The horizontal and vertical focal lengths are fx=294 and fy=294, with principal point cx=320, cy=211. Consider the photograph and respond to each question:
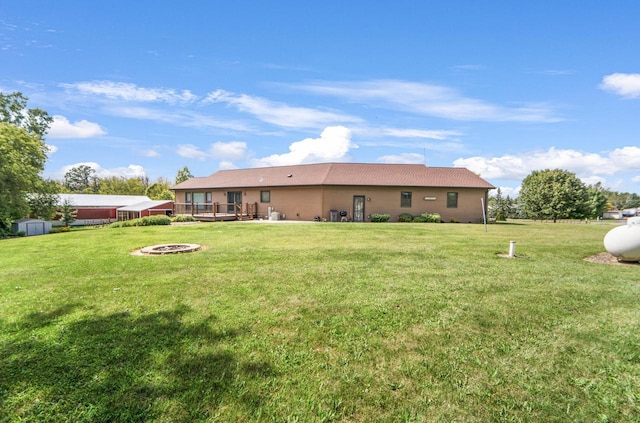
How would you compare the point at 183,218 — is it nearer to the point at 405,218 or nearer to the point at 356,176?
the point at 356,176

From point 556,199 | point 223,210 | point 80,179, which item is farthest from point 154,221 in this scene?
point 80,179

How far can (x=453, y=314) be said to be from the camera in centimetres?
432

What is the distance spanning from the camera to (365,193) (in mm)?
24109

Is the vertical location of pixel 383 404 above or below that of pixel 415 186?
below

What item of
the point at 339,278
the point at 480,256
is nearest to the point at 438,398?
the point at 339,278

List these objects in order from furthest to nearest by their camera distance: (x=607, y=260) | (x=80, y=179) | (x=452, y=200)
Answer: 1. (x=80, y=179)
2. (x=452, y=200)
3. (x=607, y=260)

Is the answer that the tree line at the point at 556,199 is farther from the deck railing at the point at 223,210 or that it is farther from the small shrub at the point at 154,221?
the small shrub at the point at 154,221

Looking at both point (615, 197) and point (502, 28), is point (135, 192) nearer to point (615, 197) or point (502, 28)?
point (502, 28)

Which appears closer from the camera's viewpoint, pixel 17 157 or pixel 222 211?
pixel 17 157

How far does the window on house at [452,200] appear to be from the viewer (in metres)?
24.4

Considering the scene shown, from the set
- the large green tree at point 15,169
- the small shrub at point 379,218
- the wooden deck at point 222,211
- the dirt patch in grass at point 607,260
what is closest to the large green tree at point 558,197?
the small shrub at point 379,218

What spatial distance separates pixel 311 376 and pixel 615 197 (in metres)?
132

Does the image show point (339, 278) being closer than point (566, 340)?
No

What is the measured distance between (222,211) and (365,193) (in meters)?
13.9
